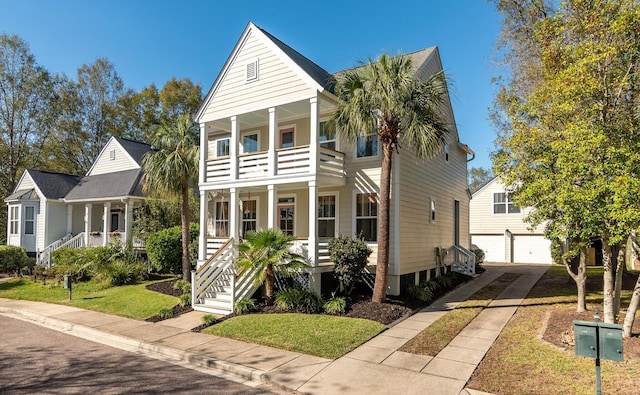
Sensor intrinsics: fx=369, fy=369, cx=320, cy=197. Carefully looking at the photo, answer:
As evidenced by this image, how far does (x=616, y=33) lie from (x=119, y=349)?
13411mm

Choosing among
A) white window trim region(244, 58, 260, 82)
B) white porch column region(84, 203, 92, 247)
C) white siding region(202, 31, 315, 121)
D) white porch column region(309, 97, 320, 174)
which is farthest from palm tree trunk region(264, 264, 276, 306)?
white porch column region(84, 203, 92, 247)

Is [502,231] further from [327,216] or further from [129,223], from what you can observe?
[129,223]

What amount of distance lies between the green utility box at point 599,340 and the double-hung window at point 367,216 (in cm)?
865

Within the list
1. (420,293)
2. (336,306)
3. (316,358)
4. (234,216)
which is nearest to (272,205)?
(234,216)

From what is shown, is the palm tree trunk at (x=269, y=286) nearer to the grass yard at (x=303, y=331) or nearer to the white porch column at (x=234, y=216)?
the grass yard at (x=303, y=331)

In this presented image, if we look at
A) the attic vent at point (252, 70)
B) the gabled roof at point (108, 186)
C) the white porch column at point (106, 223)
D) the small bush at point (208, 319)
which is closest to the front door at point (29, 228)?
the gabled roof at point (108, 186)

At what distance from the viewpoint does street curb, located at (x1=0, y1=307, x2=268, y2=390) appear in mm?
6848

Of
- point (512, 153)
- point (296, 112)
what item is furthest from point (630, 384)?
point (296, 112)

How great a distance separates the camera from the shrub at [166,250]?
17.4 meters

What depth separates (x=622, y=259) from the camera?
8484 millimetres

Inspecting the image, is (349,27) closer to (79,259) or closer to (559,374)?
(559,374)

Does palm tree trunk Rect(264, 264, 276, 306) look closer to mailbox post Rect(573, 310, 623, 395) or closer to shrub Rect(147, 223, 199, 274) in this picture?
shrub Rect(147, 223, 199, 274)

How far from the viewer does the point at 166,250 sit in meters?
17.4

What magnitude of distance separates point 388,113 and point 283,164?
4.13 m
